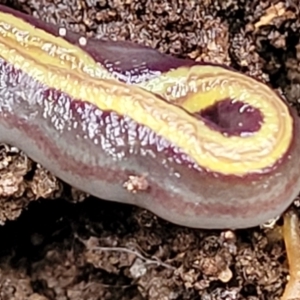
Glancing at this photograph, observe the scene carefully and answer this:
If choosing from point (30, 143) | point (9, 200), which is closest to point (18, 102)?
point (30, 143)

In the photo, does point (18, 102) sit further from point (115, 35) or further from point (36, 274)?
point (36, 274)

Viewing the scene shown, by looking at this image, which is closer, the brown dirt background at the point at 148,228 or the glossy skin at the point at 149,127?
the glossy skin at the point at 149,127

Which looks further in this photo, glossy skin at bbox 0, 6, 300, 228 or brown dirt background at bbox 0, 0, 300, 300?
brown dirt background at bbox 0, 0, 300, 300

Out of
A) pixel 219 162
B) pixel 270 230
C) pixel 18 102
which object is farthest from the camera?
pixel 270 230
